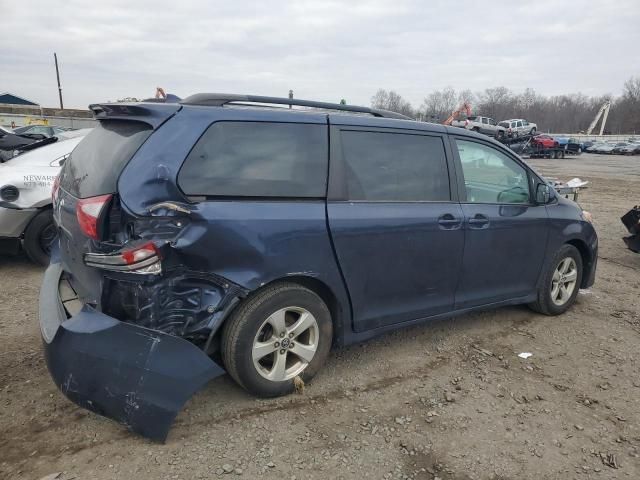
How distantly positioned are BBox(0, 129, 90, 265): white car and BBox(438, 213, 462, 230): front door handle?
4.32 m

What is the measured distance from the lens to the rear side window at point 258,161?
2695 millimetres

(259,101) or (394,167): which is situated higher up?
(259,101)

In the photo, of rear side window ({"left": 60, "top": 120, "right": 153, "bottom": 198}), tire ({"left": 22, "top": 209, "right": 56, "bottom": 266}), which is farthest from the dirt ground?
tire ({"left": 22, "top": 209, "right": 56, "bottom": 266})

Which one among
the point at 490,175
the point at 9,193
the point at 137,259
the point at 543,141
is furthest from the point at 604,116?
the point at 137,259

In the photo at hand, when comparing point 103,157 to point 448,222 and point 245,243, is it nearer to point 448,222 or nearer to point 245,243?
point 245,243

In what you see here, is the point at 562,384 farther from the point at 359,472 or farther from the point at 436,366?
the point at 359,472

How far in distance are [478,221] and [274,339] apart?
73.1 inches

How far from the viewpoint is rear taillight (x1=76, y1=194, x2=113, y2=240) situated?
8.41ft

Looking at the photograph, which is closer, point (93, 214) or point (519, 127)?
point (93, 214)

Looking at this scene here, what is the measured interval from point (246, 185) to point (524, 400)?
227 cm

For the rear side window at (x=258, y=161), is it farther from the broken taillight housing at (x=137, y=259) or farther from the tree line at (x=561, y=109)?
the tree line at (x=561, y=109)

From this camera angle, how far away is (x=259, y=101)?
3172mm

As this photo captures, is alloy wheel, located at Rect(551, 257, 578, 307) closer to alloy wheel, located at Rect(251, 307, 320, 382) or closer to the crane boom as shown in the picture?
alloy wheel, located at Rect(251, 307, 320, 382)

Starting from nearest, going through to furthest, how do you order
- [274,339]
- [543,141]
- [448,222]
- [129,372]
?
[129,372]
[274,339]
[448,222]
[543,141]
